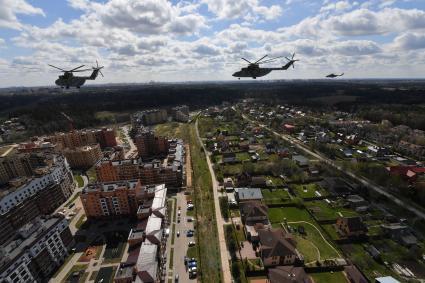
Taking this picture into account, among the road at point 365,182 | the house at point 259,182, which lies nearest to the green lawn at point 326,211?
the house at point 259,182

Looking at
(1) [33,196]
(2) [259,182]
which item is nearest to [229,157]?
(2) [259,182]

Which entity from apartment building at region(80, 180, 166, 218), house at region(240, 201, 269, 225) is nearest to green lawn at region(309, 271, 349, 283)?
house at region(240, 201, 269, 225)

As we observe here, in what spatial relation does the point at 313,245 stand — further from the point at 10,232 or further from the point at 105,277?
the point at 10,232

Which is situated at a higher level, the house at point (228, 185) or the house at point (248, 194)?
the house at point (248, 194)

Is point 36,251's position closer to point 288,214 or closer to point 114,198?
point 114,198

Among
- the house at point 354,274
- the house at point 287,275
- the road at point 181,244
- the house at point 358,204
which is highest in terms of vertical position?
the house at point 287,275

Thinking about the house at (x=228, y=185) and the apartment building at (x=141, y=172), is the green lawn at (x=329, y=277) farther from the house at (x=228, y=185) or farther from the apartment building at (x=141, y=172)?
the apartment building at (x=141, y=172)

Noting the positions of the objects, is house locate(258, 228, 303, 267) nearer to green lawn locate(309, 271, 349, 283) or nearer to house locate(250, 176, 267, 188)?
green lawn locate(309, 271, 349, 283)

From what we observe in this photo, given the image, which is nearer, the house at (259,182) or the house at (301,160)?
the house at (259,182)

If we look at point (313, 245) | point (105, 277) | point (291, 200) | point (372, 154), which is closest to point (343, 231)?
point (313, 245)
